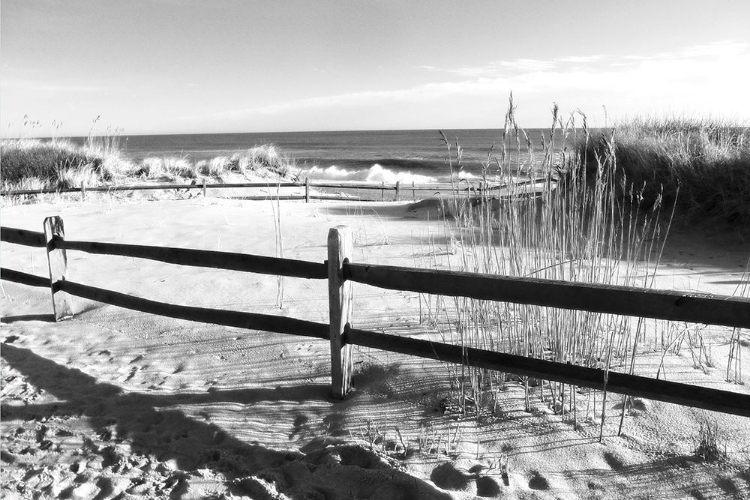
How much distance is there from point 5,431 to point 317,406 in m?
1.60

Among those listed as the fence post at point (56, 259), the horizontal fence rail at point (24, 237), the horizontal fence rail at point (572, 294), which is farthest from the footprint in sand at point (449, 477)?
the horizontal fence rail at point (24, 237)

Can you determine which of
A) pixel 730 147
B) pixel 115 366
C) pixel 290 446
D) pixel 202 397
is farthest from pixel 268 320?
pixel 730 147

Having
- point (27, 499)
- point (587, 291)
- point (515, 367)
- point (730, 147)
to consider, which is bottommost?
point (27, 499)

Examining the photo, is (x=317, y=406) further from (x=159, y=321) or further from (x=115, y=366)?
(x=159, y=321)

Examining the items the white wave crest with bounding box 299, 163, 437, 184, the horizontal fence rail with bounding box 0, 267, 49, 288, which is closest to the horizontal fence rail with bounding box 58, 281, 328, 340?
the horizontal fence rail with bounding box 0, 267, 49, 288

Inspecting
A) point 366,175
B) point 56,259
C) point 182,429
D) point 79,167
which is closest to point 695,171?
point 182,429

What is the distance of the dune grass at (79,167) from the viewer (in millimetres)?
14375

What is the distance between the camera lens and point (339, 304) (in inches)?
116

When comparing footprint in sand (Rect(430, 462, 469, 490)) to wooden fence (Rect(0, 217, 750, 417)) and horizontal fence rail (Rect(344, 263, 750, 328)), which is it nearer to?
wooden fence (Rect(0, 217, 750, 417))

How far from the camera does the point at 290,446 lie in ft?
8.82

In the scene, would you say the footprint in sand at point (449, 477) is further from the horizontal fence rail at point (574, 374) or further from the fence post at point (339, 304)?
the fence post at point (339, 304)

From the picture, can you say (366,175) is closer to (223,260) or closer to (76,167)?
(76,167)

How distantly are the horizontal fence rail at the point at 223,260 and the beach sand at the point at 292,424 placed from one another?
0.65 metres

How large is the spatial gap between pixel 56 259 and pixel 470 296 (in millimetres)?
3525
